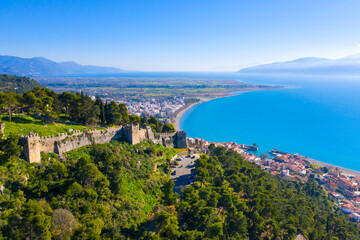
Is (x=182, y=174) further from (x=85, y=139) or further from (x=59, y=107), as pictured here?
(x=59, y=107)

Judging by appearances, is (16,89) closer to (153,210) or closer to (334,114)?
(153,210)

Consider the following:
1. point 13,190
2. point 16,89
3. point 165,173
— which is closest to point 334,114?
point 165,173

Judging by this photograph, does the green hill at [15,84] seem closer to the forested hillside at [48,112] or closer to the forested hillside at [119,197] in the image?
the forested hillside at [48,112]

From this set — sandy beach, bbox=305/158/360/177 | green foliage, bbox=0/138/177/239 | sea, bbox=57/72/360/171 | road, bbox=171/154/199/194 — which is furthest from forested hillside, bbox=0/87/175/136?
sandy beach, bbox=305/158/360/177

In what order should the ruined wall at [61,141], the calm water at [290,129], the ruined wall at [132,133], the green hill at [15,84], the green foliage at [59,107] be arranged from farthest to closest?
the green hill at [15,84] → the calm water at [290,129] → the ruined wall at [132,133] → the green foliage at [59,107] → the ruined wall at [61,141]

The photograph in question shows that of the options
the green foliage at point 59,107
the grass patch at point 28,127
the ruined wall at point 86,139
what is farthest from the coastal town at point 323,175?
the grass patch at point 28,127

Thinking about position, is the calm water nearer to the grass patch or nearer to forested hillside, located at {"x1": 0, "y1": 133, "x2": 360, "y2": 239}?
forested hillside, located at {"x1": 0, "y1": 133, "x2": 360, "y2": 239}
